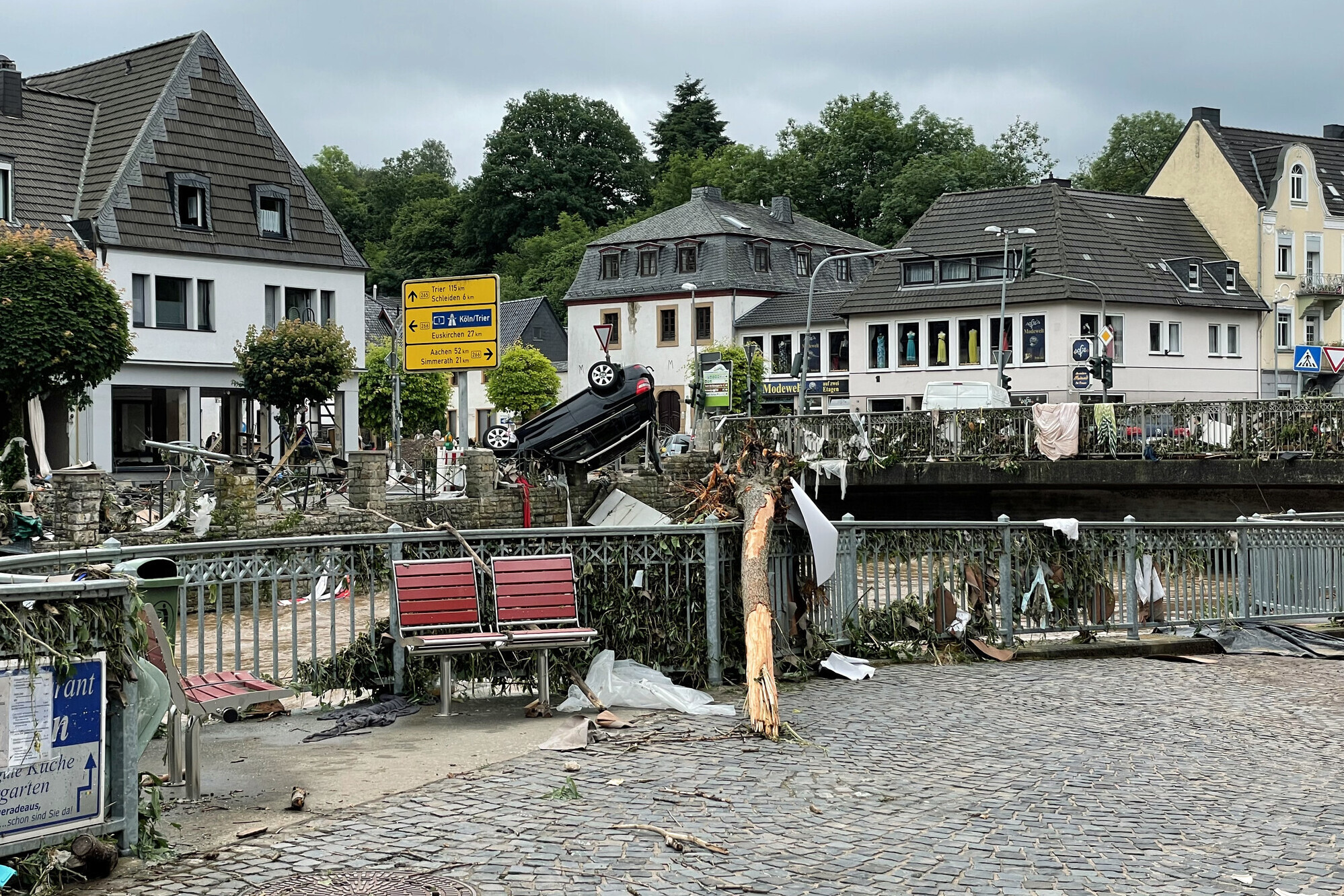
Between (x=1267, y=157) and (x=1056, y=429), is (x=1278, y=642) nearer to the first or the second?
(x=1056, y=429)

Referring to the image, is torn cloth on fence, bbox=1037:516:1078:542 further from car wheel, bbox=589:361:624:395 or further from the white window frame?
the white window frame

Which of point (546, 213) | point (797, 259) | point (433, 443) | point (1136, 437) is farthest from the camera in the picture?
point (546, 213)

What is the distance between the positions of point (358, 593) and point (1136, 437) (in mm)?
25352

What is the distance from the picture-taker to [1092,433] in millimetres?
32719

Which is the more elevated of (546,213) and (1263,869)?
(546,213)

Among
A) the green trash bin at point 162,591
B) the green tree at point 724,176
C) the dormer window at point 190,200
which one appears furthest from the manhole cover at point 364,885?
the green tree at point 724,176

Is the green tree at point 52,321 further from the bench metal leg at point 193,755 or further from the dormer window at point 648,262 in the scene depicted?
the dormer window at point 648,262

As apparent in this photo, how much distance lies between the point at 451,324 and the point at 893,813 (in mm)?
9651

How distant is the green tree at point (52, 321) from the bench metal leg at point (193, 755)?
2269 centimetres

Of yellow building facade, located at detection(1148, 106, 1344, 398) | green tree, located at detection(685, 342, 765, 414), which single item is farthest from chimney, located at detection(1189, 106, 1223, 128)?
green tree, located at detection(685, 342, 765, 414)

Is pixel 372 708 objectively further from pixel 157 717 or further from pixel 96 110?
pixel 96 110

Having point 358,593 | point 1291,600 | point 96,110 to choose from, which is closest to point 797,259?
point 96,110

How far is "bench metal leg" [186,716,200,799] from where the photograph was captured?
739 cm

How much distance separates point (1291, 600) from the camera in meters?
15.7
